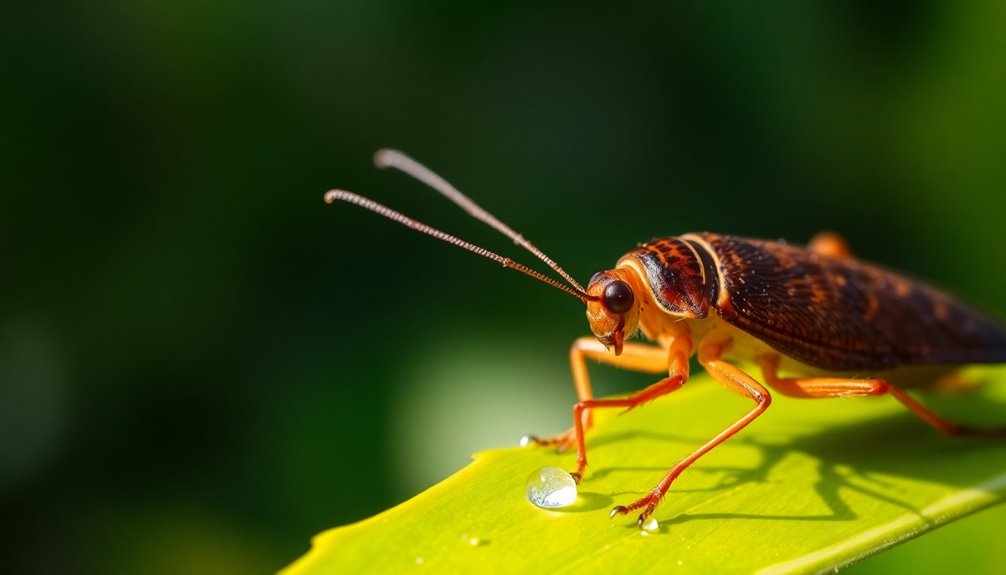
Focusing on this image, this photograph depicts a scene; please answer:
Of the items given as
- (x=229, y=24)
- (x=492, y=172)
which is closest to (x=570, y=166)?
(x=492, y=172)

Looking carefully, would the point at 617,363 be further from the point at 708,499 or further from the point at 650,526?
the point at 650,526

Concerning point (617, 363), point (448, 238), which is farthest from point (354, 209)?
point (448, 238)

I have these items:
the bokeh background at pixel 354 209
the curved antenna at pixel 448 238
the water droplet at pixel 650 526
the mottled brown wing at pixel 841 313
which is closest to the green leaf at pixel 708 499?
the water droplet at pixel 650 526

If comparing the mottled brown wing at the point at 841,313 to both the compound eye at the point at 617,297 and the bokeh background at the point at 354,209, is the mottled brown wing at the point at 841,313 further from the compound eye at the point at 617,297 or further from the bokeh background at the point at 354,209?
the bokeh background at the point at 354,209

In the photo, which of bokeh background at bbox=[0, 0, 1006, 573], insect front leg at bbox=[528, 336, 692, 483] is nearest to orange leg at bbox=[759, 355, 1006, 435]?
insect front leg at bbox=[528, 336, 692, 483]

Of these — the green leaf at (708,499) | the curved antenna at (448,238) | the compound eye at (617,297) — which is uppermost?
the curved antenna at (448,238)

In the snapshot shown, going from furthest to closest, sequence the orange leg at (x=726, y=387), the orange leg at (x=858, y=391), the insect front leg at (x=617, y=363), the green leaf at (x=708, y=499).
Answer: the orange leg at (x=858, y=391), the insect front leg at (x=617, y=363), the orange leg at (x=726, y=387), the green leaf at (x=708, y=499)
